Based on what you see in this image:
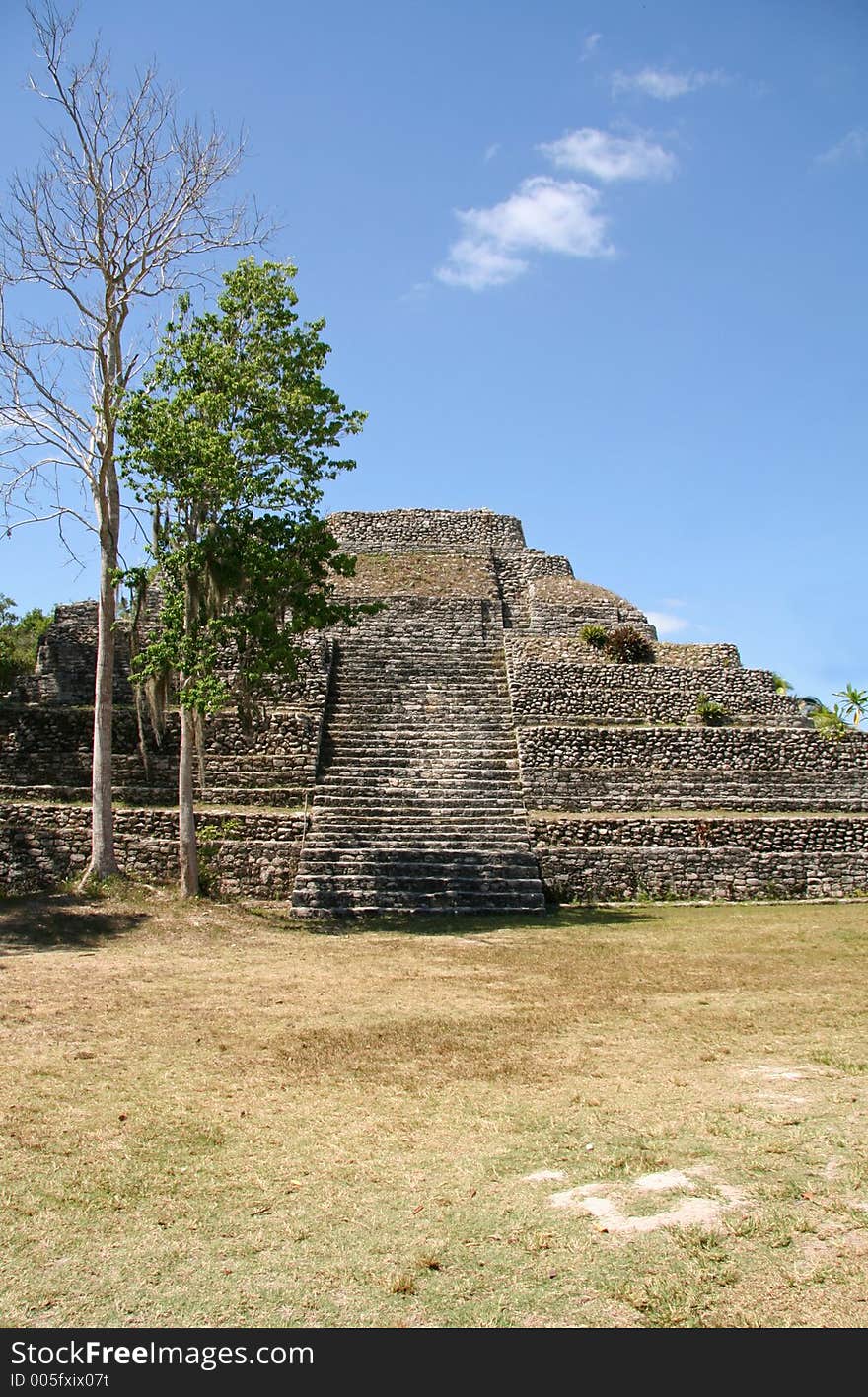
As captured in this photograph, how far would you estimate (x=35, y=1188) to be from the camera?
15.6 ft

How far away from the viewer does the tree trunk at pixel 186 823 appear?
14.8 m

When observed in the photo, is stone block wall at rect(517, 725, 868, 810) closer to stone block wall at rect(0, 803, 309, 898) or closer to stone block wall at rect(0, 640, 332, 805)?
stone block wall at rect(0, 640, 332, 805)

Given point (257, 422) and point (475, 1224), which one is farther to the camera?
point (257, 422)

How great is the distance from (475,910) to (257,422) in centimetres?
Answer: 835

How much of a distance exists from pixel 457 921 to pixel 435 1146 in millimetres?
9132

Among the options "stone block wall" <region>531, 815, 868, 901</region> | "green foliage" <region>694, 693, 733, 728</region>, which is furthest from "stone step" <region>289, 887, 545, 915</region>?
"green foliage" <region>694, 693, 733, 728</region>

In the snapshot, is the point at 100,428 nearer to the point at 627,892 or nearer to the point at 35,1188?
the point at 627,892

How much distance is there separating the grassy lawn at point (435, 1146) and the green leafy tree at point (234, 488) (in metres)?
5.59

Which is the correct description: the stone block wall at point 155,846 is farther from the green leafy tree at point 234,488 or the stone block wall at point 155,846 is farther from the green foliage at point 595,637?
the green foliage at point 595,637

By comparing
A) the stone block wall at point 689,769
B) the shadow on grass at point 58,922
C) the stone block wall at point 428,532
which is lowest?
the shadow on grass at point 58,922

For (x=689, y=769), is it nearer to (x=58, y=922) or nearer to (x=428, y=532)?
(x=58, y=922)

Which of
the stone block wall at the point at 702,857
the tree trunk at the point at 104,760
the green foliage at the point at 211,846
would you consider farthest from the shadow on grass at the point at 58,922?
the stone block wall at the point at 702,857
